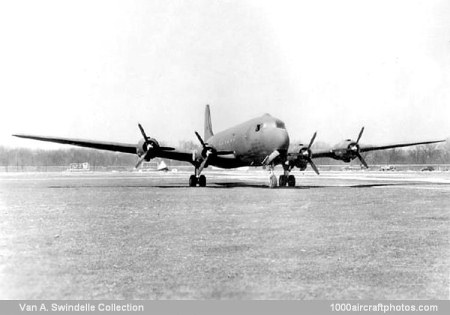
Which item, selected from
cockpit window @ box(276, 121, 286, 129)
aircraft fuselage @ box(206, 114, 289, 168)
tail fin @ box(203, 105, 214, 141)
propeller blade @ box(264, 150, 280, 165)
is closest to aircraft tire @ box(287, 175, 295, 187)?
propeller blade @ box(264, 150, 280, 165)

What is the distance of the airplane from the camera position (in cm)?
3069

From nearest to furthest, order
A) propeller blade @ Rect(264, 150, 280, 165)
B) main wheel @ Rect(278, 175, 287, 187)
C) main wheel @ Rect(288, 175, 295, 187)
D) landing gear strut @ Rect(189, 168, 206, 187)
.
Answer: propeller blade @ Rect(264, 150, 280, 165) → main wheel @ Rect(288, 175, 295, 187) → main wheel @ Rect(278, 175, 287, 187) → landing gear strut @ Rect(189, 168, 206, 187)

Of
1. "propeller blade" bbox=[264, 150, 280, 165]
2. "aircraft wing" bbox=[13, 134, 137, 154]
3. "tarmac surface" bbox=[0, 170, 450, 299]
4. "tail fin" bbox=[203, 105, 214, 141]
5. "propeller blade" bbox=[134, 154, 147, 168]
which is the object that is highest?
"tail fin" bbox=[203, 105, 214, 141]

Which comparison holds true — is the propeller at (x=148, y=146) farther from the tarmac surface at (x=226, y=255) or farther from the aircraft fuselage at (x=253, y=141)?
the tarmac surface at (x=226, y=255)

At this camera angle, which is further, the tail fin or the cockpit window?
the tail fin

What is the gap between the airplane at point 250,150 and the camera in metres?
30.7

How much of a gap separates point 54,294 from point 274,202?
552 inches

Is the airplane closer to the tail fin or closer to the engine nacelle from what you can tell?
the engine nacelle

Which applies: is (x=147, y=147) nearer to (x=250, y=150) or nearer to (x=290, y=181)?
(x=250, y=150)

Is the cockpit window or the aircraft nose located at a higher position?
the cockpit window

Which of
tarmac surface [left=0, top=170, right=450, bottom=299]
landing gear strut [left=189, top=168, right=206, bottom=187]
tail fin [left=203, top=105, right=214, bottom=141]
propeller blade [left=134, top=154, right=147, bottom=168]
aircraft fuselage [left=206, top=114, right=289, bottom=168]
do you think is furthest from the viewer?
tail fin [left=203, top=105, right=214, bottom=141]

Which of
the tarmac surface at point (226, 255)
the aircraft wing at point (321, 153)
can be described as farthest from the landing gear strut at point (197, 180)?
the tarmac surface at point (226, 255)

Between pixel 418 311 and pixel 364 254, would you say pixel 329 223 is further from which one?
pixel 418 311

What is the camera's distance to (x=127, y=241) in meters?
10.3
